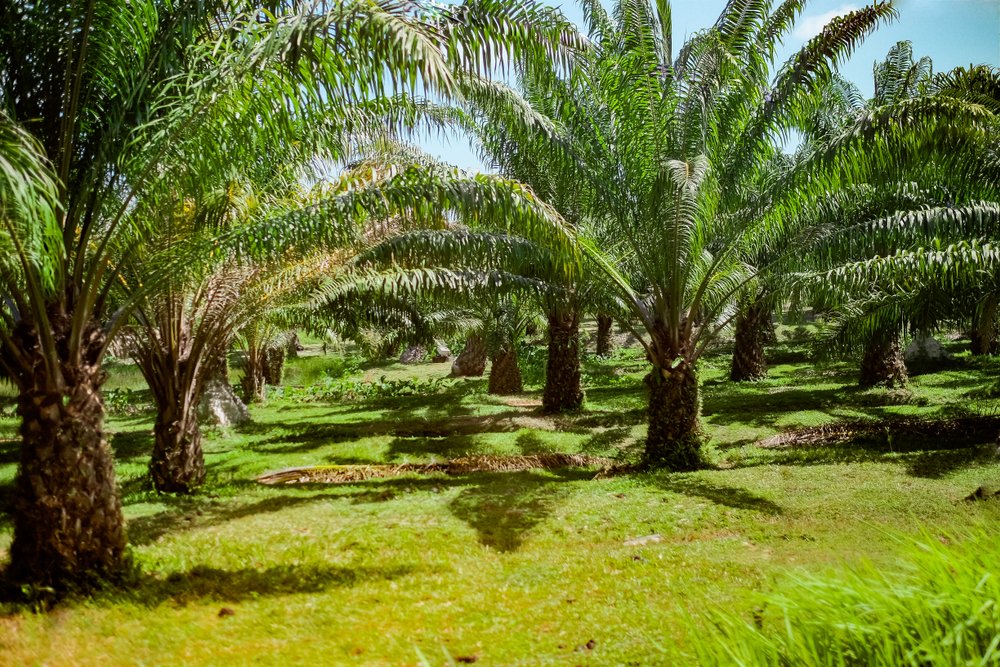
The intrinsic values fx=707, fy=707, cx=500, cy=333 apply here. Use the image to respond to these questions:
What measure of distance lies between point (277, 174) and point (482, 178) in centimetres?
263

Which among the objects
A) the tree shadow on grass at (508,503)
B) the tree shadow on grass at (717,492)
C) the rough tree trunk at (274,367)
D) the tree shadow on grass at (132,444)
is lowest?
the tree shadow on grass at (508,503)

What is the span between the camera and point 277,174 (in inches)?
285

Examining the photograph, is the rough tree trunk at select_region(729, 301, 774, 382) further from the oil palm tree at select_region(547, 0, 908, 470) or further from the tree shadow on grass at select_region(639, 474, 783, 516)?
the tree shadow on grass at select_region(639, 474, 783, 516)

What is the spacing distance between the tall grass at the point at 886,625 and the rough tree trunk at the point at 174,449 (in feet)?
21.6

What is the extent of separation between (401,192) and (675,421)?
15.5ft

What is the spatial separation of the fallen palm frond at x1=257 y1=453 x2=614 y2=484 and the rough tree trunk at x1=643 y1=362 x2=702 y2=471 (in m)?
0.73

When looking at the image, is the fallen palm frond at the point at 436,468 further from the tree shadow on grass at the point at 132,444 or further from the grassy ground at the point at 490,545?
the tree shadow on grass at the point at 132,444

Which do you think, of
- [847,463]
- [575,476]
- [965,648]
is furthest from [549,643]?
[847,463]

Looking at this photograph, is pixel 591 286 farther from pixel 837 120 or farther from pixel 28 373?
pixel 837 120

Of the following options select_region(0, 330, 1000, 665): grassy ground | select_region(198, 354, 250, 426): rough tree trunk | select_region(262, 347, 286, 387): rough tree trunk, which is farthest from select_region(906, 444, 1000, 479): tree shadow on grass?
select_region(262, 347, 286, 387): rough tree trunk

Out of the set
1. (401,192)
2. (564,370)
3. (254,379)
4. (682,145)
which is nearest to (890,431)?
(682,145)

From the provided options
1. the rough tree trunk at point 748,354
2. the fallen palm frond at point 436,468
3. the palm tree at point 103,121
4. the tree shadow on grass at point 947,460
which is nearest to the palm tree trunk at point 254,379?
the fallen palm frond at point 436,468

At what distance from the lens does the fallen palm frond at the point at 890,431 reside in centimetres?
910

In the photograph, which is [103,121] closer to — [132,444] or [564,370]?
[132,444]
